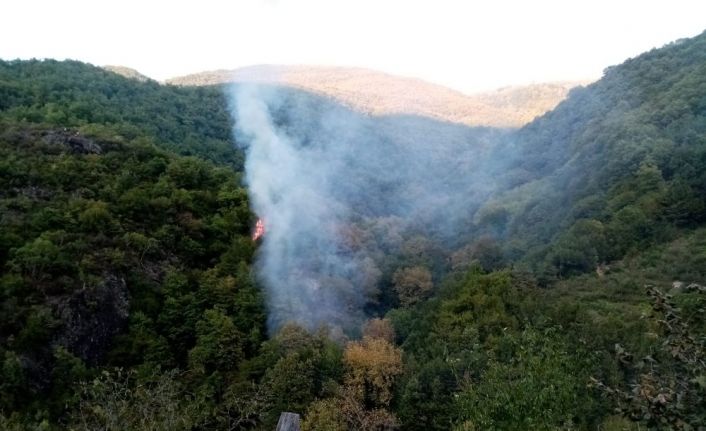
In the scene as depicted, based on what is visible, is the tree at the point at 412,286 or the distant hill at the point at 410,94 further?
the distant hill at the point at 410,94

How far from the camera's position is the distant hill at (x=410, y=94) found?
412 ft

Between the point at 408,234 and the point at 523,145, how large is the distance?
1562 inches

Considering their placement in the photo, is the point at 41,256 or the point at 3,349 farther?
the point at 41,256

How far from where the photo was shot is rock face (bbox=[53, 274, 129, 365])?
29.9m

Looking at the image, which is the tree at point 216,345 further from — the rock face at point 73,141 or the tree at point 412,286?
the rock face at point 73,141

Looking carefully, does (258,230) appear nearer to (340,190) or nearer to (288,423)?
(340,190)

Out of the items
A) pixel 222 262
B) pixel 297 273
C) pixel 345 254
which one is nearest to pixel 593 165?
pixel 345 254

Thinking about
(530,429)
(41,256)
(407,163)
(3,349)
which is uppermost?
(530,429)

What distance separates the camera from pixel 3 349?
2686 cm

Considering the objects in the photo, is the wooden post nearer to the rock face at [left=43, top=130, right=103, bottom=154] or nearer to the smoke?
the smoke

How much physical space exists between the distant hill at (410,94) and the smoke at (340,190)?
10.1m

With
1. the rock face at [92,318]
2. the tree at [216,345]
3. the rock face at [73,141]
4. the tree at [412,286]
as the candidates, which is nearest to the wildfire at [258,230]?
the tree at [216,345]

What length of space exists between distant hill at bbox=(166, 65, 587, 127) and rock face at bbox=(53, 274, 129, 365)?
86.5 metres

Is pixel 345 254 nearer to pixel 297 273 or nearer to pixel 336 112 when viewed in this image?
pixel 297 273
